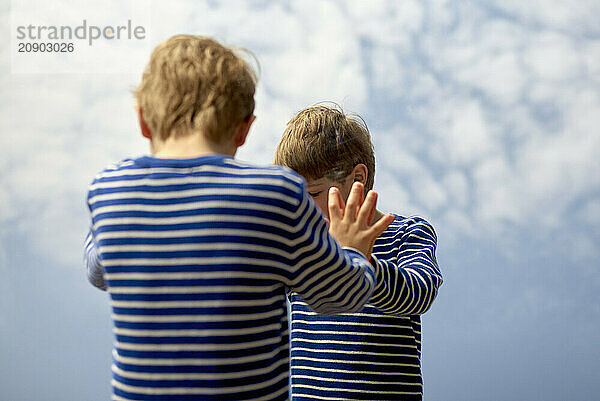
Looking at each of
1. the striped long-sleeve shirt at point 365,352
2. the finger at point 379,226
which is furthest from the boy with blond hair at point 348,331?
the finger at point 379,226

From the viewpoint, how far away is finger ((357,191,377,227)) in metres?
0.70

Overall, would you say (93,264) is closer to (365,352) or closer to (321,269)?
(321,269)

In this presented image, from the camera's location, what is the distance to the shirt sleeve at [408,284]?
739 mm

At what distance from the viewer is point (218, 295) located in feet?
1.86

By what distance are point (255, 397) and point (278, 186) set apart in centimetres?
19

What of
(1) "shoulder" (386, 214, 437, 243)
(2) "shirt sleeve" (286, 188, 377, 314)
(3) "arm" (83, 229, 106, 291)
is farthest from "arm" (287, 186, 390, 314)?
(1) "shoulder" (386, 214, 437, 243)

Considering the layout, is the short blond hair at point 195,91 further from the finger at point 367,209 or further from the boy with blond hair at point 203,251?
the finger at point 367,209

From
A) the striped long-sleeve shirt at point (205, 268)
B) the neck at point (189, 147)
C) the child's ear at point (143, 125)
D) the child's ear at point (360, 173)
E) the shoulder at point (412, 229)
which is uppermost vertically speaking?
the child's ear at point (360, 173)

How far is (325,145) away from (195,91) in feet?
1.63

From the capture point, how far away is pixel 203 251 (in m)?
0.57

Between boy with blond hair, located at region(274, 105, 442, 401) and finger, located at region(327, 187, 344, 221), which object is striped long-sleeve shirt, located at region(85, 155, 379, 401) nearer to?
finger, located at region(327, 187, 344, 221)

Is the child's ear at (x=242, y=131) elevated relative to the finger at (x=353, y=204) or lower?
elevated

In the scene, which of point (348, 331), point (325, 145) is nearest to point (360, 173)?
point (325, 145)

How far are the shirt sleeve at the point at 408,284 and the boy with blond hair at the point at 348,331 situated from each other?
0.01 m
